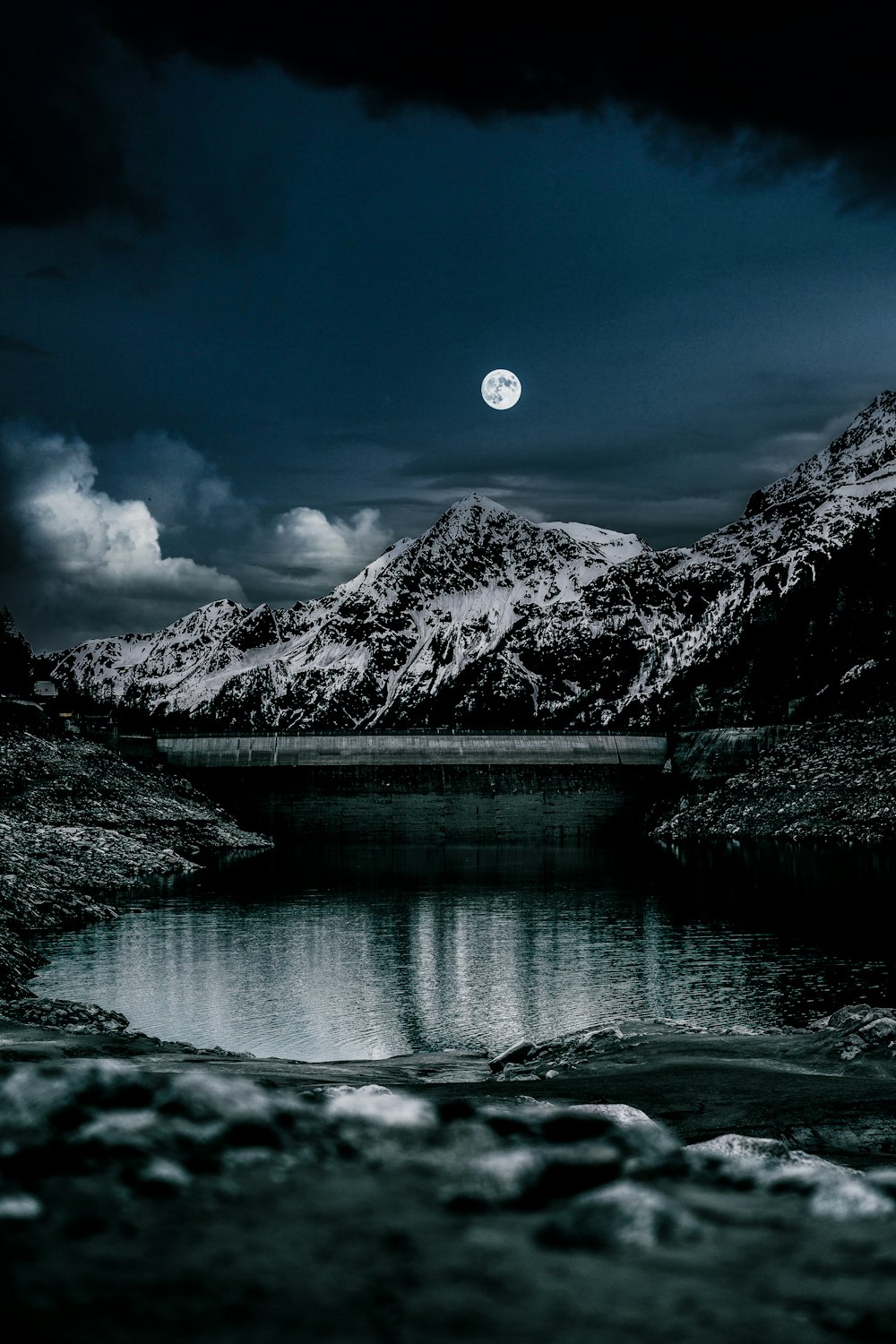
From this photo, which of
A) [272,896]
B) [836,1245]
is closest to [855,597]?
[272,896]

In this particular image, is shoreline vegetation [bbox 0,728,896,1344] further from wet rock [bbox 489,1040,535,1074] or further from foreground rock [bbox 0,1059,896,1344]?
wet rock [bbox 489,1040,535,1074]

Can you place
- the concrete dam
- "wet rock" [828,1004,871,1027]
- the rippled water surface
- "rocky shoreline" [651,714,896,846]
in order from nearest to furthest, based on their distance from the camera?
"wet rock" [828,1004,871,1027] < the rippled water surface < "rocky shoreline" [651,714,896,846] < the concrete dam

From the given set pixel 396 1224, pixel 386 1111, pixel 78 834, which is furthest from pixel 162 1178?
pixel 78 834

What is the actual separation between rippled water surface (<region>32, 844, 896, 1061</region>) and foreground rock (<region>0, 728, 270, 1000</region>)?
2541 millimetres

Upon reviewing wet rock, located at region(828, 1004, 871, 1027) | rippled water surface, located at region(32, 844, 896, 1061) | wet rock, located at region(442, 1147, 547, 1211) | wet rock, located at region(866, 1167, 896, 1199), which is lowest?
rippled water surface, located at region(32, 844, 896, 1061)

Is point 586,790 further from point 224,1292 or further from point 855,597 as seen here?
point 224,1292

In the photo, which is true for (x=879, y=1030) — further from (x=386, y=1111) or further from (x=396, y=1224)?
(x=396, y=1224)

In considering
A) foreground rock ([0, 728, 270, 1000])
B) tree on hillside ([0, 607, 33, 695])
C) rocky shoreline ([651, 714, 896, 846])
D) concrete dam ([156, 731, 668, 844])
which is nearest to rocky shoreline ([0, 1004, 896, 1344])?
foreground rock ([0, 728, 270, 1000])

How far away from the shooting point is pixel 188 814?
3452 inches

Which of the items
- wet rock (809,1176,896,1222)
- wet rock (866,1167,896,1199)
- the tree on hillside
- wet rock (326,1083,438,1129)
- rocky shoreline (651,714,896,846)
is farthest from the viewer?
the tree on hillside

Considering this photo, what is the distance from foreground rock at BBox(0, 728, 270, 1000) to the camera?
47188mm

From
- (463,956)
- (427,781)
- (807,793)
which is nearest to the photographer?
(463,956)

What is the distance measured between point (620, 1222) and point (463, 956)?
130ft

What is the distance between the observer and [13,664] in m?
119
